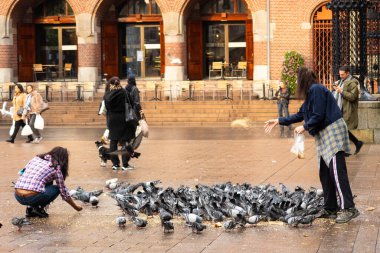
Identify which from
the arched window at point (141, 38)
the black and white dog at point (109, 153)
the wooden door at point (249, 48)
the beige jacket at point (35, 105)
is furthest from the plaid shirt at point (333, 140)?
the arched window at point (141, 38)

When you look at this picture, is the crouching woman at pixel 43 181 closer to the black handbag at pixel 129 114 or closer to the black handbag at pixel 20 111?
the black handbag at pixel 129 114

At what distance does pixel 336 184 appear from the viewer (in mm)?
10734

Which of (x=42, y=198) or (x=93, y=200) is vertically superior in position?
(x=42, y=198)

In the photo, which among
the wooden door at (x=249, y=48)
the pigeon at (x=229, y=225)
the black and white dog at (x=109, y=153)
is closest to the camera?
the pigeon at (x=229, y=225)

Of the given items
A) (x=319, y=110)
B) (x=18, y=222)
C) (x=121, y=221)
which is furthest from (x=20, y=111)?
(x=319, y=110)

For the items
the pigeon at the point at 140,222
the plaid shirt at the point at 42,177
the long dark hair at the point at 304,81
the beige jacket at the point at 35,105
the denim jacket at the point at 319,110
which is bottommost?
the pigeon at the point at 140,222

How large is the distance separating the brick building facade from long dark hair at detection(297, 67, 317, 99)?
27795 millimetres

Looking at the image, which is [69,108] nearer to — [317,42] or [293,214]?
[317,42]

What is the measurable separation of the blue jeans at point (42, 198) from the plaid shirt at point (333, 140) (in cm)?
304

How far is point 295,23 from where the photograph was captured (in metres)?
38.8

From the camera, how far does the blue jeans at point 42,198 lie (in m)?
11.2

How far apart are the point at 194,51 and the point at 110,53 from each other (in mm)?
3650

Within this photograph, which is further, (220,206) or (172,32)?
(172,32)

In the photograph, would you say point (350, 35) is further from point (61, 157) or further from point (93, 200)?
point (61, 157)
